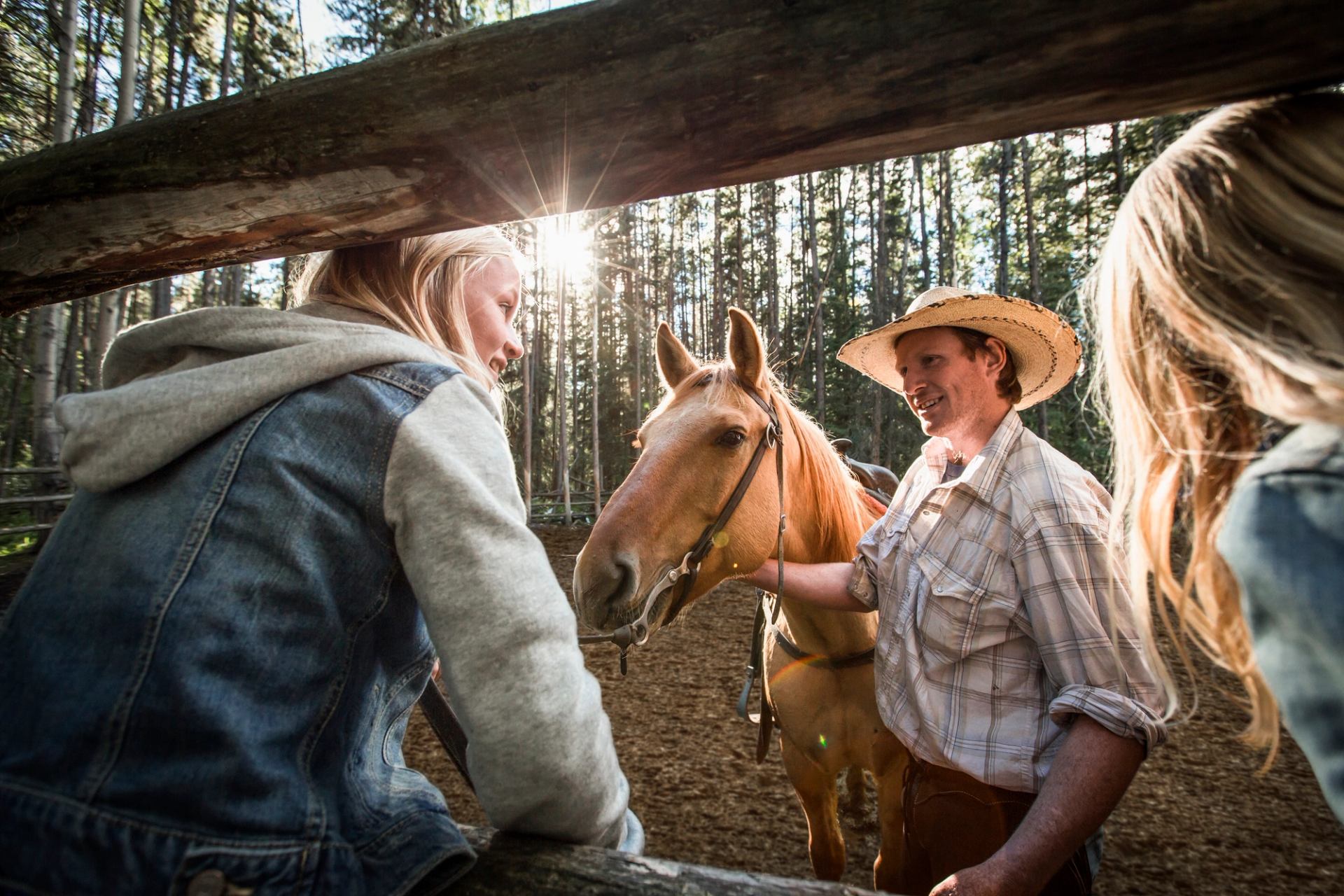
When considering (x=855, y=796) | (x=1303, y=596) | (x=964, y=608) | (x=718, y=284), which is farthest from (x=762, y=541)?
(x=718, y=284)

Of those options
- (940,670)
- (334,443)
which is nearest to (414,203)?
(334,443)

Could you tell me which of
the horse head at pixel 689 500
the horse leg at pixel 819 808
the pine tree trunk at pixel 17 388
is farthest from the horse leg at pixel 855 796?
the pine tree trunk at pixel 17 388

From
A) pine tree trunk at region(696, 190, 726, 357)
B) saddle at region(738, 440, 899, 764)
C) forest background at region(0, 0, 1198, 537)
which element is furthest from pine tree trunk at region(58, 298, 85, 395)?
saddle at region(738, 440, 899, 764)

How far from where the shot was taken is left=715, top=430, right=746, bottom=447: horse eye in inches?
95.6

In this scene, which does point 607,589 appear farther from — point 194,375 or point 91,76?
point 91,76

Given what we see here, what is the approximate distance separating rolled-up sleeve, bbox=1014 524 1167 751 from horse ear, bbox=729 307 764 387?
4.16 ft

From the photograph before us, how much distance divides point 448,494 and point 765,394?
1.99 metres

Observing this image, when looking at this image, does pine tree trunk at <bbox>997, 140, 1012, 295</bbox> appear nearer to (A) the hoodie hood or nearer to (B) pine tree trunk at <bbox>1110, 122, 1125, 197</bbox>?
(B) pine tree trunk at <bbox>1110, 122, 1125, 197</bbox>

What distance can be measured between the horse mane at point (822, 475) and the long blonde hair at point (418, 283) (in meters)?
1.36

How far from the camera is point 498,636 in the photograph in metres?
0.83

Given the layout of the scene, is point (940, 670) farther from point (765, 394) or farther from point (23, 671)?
point (23, 671)

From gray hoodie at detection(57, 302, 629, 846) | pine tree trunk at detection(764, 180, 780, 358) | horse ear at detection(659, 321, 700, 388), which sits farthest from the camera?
pine tree trunk at detection(764, 180, 780, 358)

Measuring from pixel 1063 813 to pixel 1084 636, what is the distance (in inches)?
18.3

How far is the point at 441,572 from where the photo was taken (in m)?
0.86
